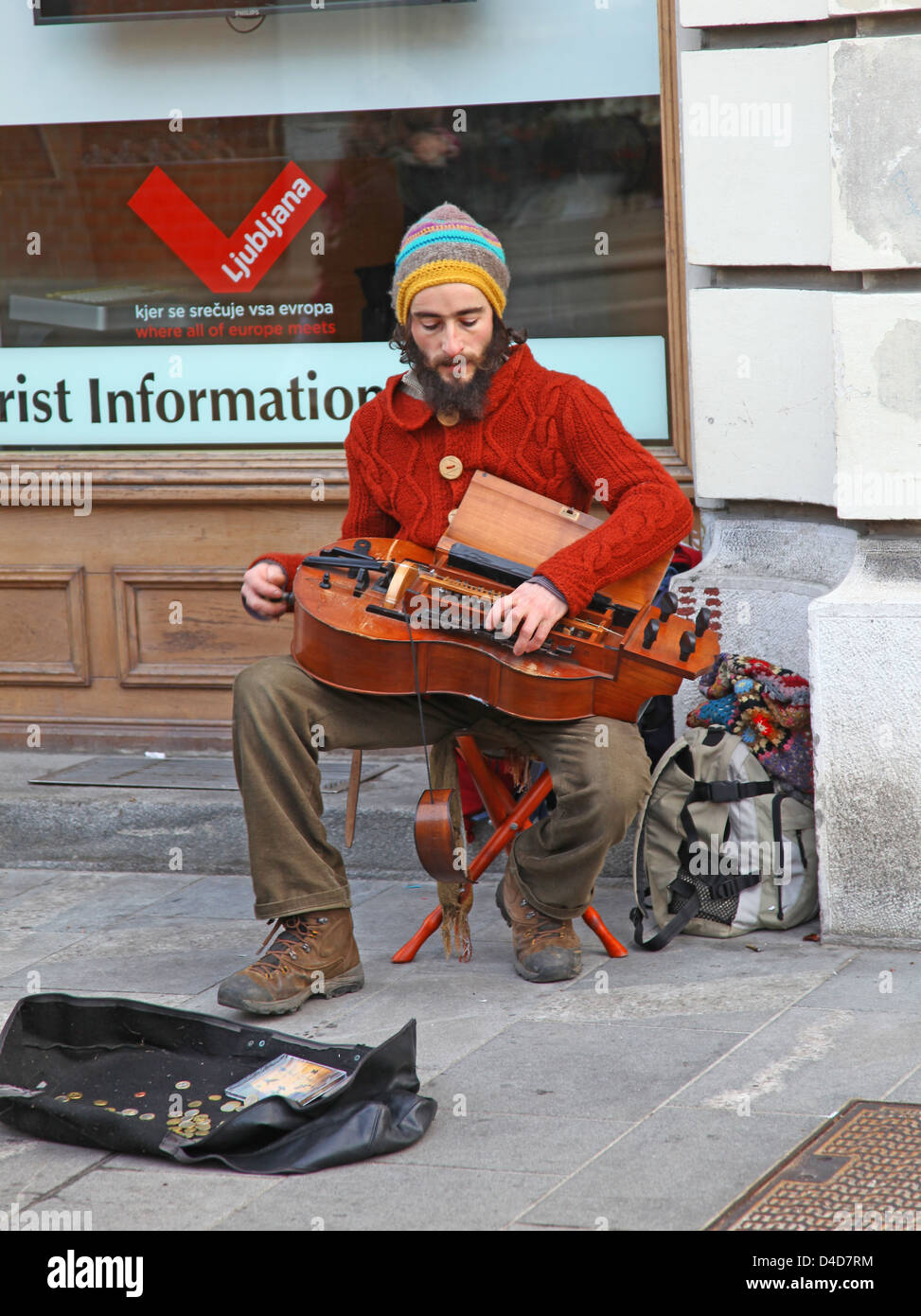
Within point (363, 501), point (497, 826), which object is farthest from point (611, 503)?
point (497, 826)

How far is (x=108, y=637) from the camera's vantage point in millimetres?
5480

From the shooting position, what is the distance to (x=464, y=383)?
12.6 ft

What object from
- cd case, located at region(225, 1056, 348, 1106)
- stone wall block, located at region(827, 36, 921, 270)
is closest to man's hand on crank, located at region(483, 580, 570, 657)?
cd case, located at region(225, 1056, 348, 1106)

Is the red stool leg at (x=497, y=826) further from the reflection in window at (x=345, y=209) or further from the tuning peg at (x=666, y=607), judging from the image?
the reflection in window at (x=345, y=209)

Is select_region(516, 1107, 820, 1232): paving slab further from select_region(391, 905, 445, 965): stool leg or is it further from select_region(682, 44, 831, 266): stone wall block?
select_region(682, 44, 831, 266): stone wall block

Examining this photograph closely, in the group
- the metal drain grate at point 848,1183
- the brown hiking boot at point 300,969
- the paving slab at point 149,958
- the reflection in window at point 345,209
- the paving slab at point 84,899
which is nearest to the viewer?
the metal drain grate at point 848,1183

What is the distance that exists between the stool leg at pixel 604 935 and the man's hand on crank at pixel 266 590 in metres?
1.03

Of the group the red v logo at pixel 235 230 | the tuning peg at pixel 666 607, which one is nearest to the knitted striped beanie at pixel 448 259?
the tuning peg at pixel 666 607

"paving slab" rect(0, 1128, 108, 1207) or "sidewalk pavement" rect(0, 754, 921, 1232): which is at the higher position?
"sidewalk pavement" rect(0, 754, 921, 1232)

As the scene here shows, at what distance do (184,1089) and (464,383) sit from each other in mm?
1694

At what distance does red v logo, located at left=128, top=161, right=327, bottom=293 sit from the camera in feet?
17.6

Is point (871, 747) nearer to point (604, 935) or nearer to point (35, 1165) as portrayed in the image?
point (604, 935)

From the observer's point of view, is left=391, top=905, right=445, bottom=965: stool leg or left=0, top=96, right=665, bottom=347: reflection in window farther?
left=0, top=96, right=665, bottom=347: reflection in window

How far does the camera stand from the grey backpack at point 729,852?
4055 mm
